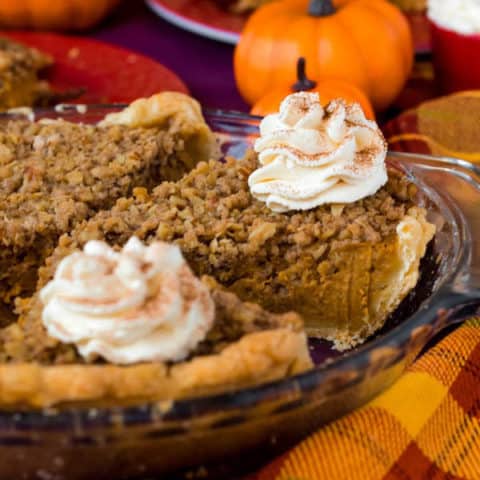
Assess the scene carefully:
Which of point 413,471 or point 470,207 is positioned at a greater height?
point 470,207

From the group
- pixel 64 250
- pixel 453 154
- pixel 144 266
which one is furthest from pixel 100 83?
pixel 144 266

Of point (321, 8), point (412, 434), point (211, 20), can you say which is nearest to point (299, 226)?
point (412, 434)

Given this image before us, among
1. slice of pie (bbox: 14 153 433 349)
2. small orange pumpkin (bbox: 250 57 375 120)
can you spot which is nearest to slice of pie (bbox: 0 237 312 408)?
slice of pie (bbox: 14 153 433 349)

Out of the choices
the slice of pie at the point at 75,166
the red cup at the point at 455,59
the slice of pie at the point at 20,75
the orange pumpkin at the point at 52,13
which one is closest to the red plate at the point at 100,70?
the slice of pie at the point at 20,75

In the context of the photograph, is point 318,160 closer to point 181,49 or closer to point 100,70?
point 100,70

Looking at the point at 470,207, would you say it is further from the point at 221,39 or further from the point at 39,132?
the point at 221,39
